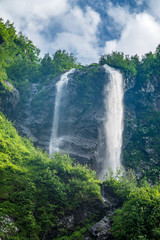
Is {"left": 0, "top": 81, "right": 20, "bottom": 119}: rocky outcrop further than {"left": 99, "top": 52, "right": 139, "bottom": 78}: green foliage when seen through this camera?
No

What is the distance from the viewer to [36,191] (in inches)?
410

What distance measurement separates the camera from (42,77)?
104ft

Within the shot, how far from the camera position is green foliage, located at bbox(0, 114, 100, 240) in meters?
8.30

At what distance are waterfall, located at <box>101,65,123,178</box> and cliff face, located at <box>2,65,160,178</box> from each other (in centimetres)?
96

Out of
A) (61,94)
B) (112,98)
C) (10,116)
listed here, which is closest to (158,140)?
(112,98)

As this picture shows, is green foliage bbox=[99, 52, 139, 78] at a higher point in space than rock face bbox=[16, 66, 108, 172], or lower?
higher

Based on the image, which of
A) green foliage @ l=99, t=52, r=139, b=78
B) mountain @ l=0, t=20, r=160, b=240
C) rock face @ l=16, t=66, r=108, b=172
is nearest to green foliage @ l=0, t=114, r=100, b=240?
mountain @ l=0, t=20, r=160, b=240

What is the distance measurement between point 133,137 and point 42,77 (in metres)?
18.9

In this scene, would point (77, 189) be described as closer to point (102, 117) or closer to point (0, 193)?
point (0, 193)

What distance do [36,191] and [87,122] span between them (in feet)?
50.0

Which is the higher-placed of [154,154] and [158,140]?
[158,140]

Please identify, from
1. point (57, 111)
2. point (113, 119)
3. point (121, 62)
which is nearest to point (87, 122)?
point (113, 119)

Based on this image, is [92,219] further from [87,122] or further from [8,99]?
[8,99]

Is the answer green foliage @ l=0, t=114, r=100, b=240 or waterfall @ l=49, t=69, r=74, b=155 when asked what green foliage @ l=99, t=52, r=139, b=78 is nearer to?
waterfall @ l=49, t=69, r=74, b=155
